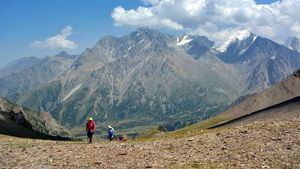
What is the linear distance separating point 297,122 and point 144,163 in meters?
18.7

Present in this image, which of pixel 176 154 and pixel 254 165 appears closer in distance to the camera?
pixel 254 165

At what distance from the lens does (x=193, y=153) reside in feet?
136

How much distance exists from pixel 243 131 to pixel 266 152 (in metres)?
8.64

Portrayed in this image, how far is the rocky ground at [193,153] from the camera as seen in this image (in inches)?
1489

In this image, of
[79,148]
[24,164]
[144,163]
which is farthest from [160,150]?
[24,164]

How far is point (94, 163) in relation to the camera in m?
39.8

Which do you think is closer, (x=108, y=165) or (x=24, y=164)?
(x=108, y=165)

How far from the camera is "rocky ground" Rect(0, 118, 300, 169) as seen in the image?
3781cm

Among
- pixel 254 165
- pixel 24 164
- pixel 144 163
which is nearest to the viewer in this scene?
pixel 254 165

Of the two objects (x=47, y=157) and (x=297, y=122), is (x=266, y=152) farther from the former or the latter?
(x=47, y=157)

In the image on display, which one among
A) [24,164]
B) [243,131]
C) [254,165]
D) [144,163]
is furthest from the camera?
[243,131]

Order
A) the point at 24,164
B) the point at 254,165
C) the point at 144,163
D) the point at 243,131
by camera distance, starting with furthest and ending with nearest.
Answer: the point at 243,131 < the point at 24,164 < the point at 144,163 < the point at 254,165

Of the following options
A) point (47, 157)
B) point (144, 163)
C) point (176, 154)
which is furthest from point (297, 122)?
point (47, 157)

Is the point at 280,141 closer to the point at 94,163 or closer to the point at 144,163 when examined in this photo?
the point at 144,163
